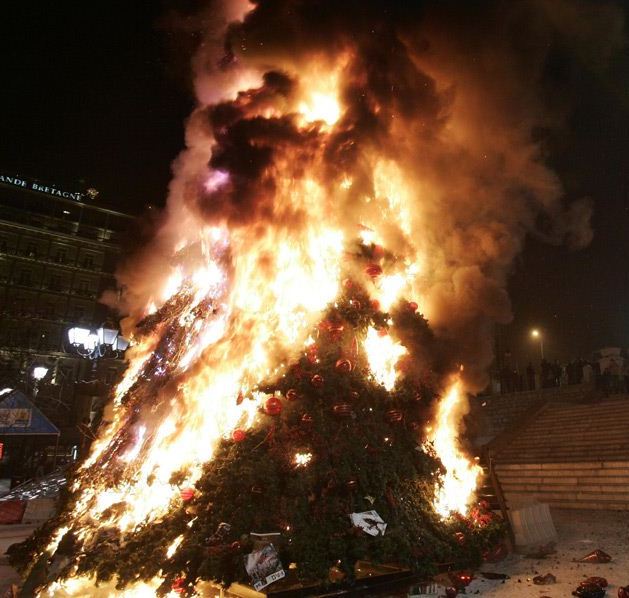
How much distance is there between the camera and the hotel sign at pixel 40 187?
49856 mm

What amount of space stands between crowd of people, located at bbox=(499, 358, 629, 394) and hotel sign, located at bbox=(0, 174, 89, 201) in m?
48.3

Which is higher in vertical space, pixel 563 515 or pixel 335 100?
pixel 335 100

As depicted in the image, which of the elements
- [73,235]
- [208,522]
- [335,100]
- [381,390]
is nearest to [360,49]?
[335,100]

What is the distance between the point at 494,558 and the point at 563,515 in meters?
4.42

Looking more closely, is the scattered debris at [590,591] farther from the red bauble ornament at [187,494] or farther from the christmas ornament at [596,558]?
the red bauble ornament at [187,494]

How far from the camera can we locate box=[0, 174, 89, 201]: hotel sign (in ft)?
164

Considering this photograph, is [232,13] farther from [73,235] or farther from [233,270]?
[73,235]

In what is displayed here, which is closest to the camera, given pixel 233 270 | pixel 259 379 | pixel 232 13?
pixel 259 379

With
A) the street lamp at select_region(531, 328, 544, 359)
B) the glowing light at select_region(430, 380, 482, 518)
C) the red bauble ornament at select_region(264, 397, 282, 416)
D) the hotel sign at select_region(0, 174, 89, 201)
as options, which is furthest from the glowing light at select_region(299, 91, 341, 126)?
the hotel sign at select_region(0, 174, 89, 201)

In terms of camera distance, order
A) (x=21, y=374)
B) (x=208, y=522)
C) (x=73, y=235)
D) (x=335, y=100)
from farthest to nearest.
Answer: (x=73, y=235)
(x=21, y=374)
(x=335, y=100)
(x=208, y=522)

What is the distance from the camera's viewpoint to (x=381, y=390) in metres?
9.44

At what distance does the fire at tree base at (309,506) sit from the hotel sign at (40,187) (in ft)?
166

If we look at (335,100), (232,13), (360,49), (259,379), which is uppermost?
(232,13)

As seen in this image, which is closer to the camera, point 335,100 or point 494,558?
point 494,558
